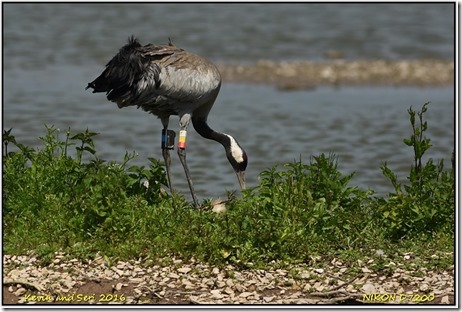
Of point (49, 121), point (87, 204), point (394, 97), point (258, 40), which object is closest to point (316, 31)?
point (258, 40)

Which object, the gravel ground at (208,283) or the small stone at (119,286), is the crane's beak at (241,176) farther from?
the small stone at (119,286)

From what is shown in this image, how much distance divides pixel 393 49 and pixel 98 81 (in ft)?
38.3

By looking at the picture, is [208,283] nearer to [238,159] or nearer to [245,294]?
[245,294]

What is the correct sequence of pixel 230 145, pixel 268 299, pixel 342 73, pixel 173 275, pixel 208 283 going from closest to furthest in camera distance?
pixel 268 299
pixel 208 283
pixel 173 275
pixel 230 145
pixel 342 73

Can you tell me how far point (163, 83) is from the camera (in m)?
9.30

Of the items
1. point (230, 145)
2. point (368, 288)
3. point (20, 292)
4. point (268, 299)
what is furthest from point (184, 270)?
point (230, 145)

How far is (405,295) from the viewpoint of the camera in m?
6.84

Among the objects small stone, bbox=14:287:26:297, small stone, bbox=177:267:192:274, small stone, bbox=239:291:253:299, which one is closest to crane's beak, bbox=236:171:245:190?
small stone, bbox=177:267:192:274

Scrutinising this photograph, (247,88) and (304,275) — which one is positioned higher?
(247,88)

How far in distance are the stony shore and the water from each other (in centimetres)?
43

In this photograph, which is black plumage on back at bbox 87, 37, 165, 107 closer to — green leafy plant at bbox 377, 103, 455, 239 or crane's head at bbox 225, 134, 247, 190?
crane's head at bbox 225, 134, 247, 190

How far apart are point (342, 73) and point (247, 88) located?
1.96m

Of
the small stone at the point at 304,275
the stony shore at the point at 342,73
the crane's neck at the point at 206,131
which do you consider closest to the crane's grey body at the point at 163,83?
the crane's neck at the point at 206,131

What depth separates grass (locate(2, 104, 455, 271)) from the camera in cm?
741
